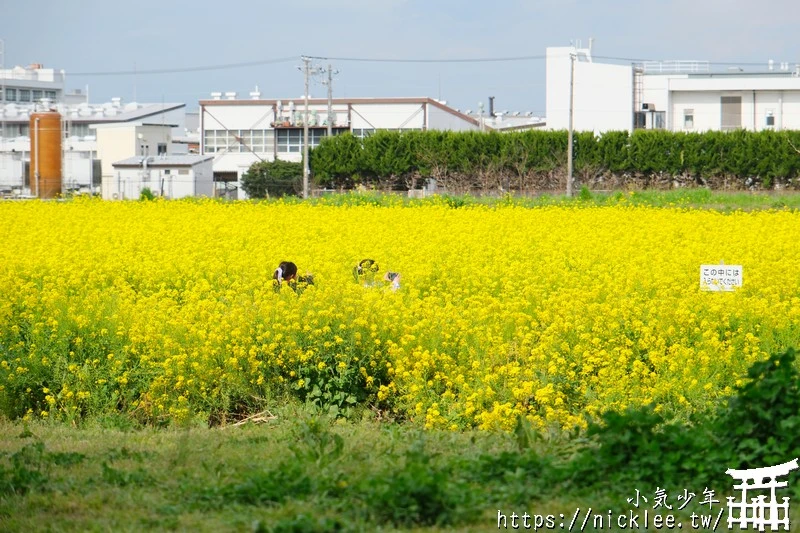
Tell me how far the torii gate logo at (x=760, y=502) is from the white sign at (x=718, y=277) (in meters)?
5.84

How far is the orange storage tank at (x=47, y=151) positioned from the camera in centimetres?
5697

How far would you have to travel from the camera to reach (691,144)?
48562 mm

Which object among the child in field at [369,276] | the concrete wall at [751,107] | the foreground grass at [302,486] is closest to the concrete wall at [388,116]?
the concrete wall at [751,107]

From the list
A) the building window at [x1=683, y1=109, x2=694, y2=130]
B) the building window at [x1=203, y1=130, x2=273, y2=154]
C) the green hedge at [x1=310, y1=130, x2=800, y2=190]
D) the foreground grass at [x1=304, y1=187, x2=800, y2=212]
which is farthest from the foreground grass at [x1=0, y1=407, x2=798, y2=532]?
the building window at [x1=203, y1=130, x2=273, y2=154]

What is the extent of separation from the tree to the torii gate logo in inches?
1789

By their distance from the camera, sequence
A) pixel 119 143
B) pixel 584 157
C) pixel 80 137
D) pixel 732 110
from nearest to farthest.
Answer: pixel 584 157 < pixel 732 110 < pixel 119 143 < pixel 80 137

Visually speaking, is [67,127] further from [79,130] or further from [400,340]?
[400,340]

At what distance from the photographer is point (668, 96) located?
5900cm

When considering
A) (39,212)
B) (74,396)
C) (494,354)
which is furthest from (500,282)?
(39,212)

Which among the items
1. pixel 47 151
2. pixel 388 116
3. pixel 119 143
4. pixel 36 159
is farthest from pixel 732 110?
pixel 119 143

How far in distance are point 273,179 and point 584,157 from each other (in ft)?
49.1

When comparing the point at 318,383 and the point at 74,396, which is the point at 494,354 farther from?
the point at 74,396

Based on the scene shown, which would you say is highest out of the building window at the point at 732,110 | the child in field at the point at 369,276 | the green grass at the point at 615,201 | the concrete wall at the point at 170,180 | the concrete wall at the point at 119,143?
the building window at the point at 732,110

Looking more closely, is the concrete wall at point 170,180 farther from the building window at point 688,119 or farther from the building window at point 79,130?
the building window at point 688,119
